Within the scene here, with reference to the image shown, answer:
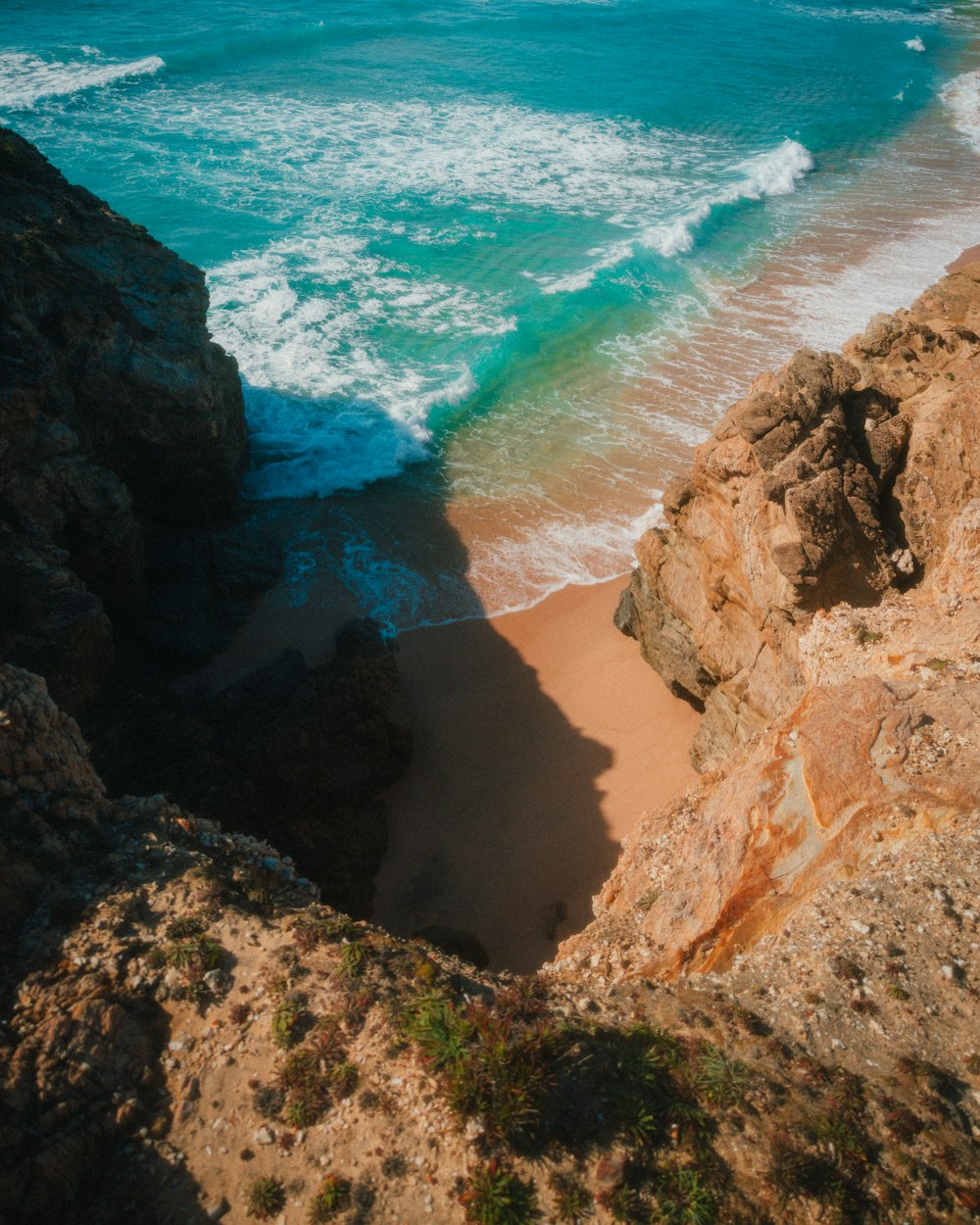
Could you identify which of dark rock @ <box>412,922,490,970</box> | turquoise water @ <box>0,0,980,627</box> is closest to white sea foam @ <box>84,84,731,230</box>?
turquoise water @ <box>0,0,980,627</box>

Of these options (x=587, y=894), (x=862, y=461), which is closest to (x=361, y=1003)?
(x=587, y=894)

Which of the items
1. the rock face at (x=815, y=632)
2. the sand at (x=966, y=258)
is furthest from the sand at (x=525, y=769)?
the sand at (x=966, y=258)

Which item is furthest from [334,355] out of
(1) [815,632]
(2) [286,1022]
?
(2) [286,1022]

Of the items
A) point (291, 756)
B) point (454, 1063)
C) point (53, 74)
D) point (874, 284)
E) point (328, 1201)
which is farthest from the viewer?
point (53, 74)

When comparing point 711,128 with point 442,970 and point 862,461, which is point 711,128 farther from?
point 442,970

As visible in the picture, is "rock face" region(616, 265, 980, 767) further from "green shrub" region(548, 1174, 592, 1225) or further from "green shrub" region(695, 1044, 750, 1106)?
"green shrub" region(548, 1174, 592, 1225)

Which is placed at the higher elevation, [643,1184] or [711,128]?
[711,128]

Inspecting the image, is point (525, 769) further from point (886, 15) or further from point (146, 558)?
point (886, 15)
